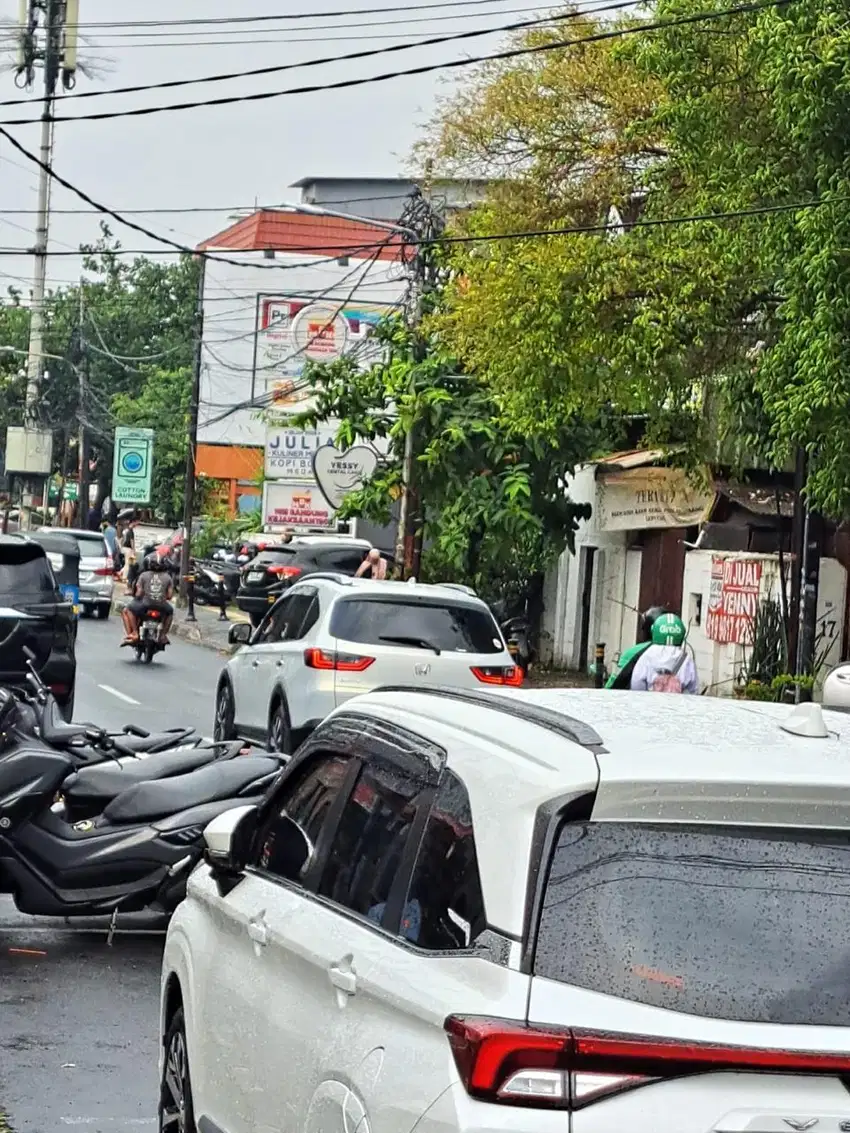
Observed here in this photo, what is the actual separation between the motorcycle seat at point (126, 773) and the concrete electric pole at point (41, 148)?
44.0 m

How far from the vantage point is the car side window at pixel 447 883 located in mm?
3592

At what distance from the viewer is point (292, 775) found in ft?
17.0

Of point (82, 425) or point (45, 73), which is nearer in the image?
point (45, 73)

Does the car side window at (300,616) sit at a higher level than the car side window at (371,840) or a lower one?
lower

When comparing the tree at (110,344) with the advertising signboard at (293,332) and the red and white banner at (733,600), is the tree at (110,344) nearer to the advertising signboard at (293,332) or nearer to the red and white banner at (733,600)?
the advertising signboard at (293,332)

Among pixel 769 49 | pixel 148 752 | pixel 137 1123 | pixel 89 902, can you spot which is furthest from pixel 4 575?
pixel 137 1123

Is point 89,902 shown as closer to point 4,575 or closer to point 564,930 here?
point 564,930

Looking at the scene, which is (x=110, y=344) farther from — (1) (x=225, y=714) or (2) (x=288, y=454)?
(1) (x=225, y=714)

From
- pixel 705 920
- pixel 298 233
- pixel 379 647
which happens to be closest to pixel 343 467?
pixel 379 647

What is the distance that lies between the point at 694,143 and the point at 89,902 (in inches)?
549

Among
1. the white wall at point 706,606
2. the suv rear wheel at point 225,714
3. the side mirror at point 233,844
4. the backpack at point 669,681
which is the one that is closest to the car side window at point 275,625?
the suv rear wheel at point 225,714

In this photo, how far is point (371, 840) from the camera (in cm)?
427

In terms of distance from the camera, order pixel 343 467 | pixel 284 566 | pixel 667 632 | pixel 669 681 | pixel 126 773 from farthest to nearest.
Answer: pixel 284 566 < pixel 343 467 < pixel 667 632 < pixel 669 681 < pixel 126 773

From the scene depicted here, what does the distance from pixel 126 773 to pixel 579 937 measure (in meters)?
6.50
